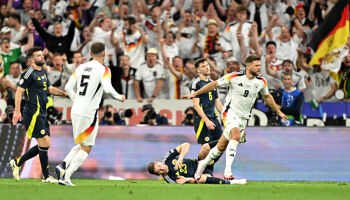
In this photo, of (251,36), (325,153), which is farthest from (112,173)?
(251,36)

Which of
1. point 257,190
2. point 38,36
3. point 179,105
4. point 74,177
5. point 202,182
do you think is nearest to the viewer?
point 257,190

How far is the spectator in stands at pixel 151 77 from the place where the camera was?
60.7 feet

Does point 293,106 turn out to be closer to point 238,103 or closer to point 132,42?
point 238,103

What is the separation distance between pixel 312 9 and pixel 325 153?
250 inches

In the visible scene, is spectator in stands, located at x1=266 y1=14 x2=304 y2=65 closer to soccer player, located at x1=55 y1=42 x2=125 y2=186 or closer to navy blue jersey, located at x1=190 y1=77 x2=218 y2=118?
navy blue jersey, located at x1=190 y1=77 x2=218 y2=118

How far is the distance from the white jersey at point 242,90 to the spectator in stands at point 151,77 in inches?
226

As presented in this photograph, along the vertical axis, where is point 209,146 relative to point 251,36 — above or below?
below

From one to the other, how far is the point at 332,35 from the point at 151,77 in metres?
5.03

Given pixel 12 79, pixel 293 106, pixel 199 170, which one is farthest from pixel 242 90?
pixel 12 79

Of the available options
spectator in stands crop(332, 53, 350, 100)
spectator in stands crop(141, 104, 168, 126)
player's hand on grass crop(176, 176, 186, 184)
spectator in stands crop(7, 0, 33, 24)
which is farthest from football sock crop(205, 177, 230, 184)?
spectator in stands crop(7, 0, 33, 24)

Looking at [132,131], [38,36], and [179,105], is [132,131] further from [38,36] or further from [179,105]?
[38,36]

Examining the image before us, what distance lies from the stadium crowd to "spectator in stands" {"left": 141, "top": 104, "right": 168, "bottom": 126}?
0.78 metres

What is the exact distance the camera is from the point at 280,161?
1556 centimetres

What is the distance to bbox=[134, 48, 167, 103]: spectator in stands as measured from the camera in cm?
1850
